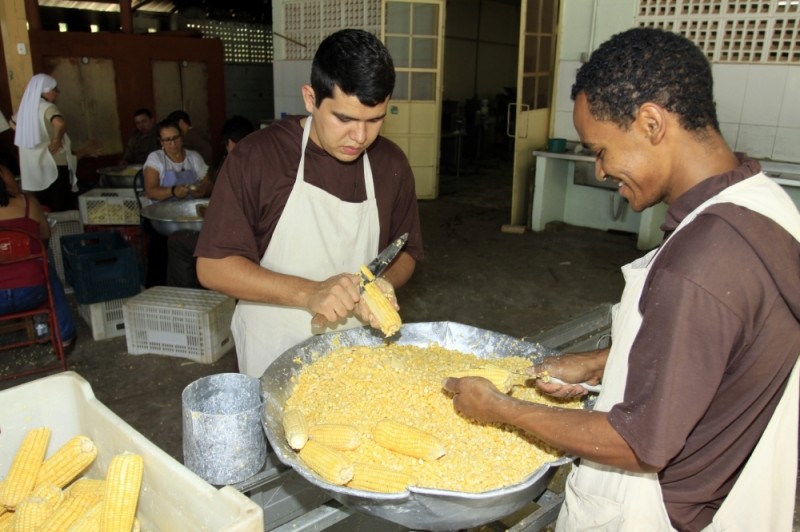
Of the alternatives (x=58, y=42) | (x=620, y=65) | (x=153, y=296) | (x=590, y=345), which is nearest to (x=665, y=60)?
(x=620, y=65)

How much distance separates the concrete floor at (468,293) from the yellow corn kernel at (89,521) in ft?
7.79

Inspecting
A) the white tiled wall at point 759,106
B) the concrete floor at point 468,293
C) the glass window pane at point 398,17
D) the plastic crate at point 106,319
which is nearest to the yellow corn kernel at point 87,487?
the concrete floor at point 468,293

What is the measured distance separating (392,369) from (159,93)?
1086 centimetres

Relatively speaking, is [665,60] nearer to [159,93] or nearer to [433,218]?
[433,218]

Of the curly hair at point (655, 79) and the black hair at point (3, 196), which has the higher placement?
the curly hair at point (655, 79)

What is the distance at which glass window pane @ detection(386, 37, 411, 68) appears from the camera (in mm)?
9758

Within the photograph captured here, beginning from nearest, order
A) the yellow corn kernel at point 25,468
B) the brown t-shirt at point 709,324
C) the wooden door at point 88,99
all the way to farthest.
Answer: the brown t-shirt at point 709,324, the yellow corn kernel at point 25,468, the wooden door at point 88,99

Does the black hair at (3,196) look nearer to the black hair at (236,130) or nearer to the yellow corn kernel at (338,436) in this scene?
the black hair at (236,130)

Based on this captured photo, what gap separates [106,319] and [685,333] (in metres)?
5.25

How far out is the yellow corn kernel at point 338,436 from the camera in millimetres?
1526

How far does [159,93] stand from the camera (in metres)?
11.2

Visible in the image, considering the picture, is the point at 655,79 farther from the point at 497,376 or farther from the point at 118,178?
the point at 118,178

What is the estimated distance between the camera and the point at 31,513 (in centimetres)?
150

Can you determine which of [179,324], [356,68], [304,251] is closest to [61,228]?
[179,324]
